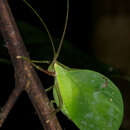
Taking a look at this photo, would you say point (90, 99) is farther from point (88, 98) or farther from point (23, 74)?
A: point (23, 74)

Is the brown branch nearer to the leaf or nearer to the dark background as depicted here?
the leaf

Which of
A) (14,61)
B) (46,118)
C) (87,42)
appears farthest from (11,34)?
(87,42)

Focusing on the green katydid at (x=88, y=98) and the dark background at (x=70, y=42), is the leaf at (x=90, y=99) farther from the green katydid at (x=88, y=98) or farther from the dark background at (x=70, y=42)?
the dark background at (x=70, y=42)

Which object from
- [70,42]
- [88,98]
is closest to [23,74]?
[88,98]

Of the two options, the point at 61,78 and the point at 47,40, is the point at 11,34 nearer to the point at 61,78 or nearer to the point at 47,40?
the point at 61,78

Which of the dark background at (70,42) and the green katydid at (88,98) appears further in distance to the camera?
the dark background at (70,42)

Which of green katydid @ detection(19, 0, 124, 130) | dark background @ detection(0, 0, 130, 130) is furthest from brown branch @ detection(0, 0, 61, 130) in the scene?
dark background @ detection(0, 0, 130, 130)


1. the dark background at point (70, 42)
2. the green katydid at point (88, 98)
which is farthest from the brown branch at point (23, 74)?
the dark background at point (70, 42)

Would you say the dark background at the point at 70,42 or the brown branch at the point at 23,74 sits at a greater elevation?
the brown branch at the point at 23,74
